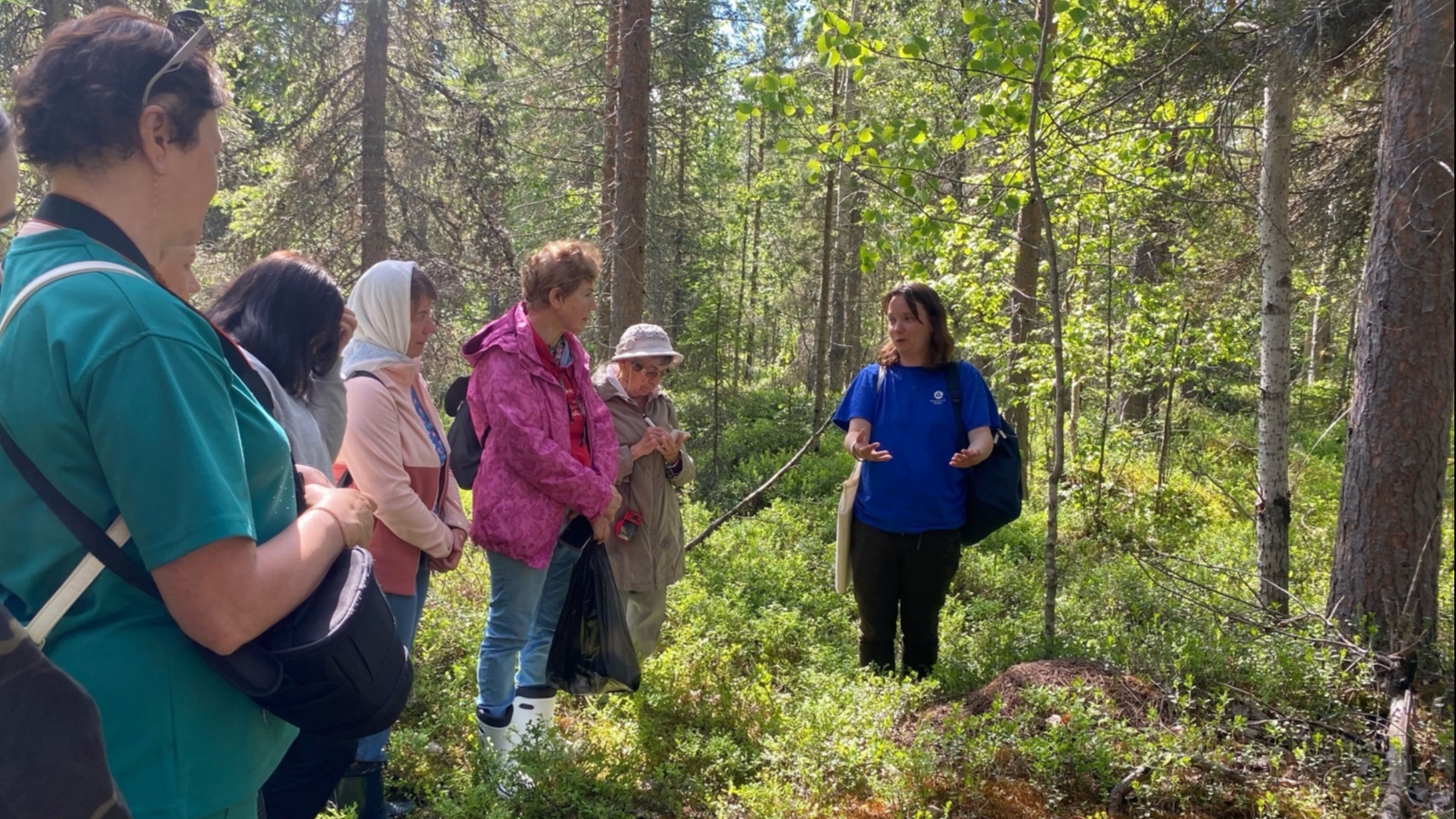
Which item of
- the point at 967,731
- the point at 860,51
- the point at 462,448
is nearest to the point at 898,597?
the point at 967,731

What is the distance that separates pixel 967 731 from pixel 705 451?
996 centimetres

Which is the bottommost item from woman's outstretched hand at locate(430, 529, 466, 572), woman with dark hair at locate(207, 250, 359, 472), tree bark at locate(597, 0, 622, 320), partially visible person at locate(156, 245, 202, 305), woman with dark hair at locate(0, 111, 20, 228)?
A: woman's outstretched hand at locate(430, 529, 466, 572)

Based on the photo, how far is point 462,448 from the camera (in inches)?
150

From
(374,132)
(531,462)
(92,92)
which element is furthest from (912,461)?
(374,132)

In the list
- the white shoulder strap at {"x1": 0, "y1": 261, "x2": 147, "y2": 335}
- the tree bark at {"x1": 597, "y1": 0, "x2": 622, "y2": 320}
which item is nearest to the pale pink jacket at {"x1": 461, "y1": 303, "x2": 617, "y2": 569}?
the white shoulder strap at {"x1": 0, "y1": 261, "x2": 147, "y2": 335}

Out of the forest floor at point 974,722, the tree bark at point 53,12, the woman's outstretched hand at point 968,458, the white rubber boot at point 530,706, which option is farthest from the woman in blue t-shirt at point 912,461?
the tree bark at point 53,12

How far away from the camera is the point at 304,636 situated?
1423 millimetres

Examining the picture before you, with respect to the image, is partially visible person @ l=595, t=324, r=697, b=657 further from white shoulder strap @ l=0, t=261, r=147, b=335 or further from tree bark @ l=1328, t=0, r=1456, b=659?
tree bark @ l=1328, t=0, r=1456, b=659

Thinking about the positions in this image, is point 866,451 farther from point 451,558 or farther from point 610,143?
point 610,143

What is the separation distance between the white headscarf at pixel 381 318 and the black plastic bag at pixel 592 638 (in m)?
1.30

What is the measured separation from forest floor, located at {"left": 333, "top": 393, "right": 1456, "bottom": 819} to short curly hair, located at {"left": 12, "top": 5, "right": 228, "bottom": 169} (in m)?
2.70

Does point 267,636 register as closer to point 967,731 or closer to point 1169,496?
point 967,731

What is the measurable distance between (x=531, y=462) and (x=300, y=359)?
1.09 meters

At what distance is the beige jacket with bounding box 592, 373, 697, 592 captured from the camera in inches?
165
